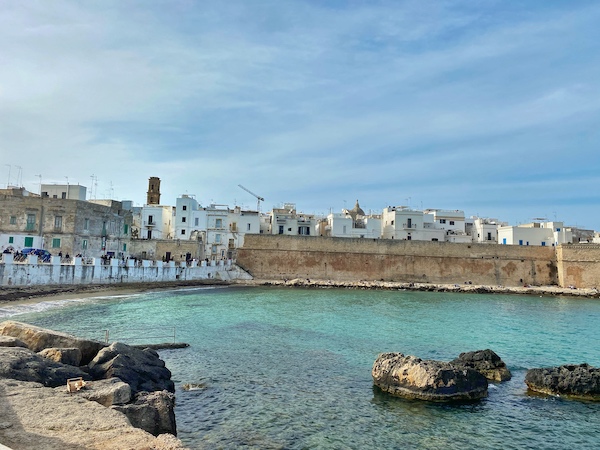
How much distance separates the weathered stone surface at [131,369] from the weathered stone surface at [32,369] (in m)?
0.49

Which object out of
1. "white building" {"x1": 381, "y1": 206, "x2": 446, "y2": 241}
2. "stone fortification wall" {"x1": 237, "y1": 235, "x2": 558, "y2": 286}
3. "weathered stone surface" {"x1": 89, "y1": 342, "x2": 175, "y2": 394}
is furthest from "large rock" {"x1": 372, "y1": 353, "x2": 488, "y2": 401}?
"white building" {"x1": 381, "y1": 206, "x2": 446, "y2": 241}

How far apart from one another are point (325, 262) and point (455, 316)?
23.5m

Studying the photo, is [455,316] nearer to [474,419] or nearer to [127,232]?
[474,419]

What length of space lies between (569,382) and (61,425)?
949 centimetres

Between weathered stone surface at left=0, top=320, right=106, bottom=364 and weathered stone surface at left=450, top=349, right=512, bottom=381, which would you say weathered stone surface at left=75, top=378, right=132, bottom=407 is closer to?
weathered stone surface at left=0, top=320, right=106, bottom=364

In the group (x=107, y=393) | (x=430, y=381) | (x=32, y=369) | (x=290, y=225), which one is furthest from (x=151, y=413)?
(x=290, y=225)

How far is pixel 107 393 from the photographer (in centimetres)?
611

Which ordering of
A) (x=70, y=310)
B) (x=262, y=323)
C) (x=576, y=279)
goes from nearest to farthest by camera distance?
1. (x=262, y=323)
2. (x=70, y=310)
3. (x=576, y=279)

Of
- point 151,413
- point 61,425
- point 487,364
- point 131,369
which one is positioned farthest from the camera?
point 487,364

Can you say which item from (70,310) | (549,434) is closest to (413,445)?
(549,434)

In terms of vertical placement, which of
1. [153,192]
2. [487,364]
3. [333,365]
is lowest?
[333,365]

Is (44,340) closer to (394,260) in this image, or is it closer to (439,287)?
(439,287)

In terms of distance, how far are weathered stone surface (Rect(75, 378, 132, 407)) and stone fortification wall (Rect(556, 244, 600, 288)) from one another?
45744 mm

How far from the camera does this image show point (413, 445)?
21.5 feet
